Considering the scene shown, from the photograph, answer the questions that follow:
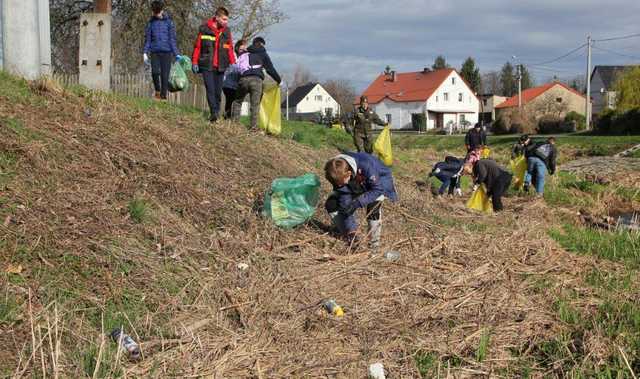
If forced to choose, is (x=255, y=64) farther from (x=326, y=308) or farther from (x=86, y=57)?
(x=326, y=308)

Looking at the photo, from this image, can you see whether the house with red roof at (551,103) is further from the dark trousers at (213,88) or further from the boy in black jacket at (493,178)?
the dark trousers at (213,88)

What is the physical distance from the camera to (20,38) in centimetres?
816

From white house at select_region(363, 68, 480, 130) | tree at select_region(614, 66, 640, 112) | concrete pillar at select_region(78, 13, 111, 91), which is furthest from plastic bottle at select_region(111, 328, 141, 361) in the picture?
white house at select_region(363, 68, 480, 130)

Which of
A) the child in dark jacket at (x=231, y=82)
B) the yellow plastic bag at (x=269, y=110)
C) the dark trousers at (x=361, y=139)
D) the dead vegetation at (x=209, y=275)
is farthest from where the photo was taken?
the dark trousers at (x=361, y=139)

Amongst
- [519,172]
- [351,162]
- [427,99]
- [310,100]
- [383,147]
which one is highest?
[310,100]

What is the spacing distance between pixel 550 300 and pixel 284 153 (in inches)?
200

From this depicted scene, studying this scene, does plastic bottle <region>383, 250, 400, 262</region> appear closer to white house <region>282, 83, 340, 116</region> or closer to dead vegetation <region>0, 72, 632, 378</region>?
dead vegetation <region>0, 72, 632, 378</region>

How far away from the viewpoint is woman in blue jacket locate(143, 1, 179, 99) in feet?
31.3

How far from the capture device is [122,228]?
204 inches

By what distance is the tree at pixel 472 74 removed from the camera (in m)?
83.6

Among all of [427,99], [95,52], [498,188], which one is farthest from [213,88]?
[427,99]

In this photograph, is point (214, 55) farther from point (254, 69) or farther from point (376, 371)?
point (376, 371)

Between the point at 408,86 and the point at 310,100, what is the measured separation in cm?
1829

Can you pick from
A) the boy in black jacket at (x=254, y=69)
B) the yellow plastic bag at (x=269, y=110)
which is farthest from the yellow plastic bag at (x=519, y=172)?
the boy in black jacket at (x=254, y=69)
